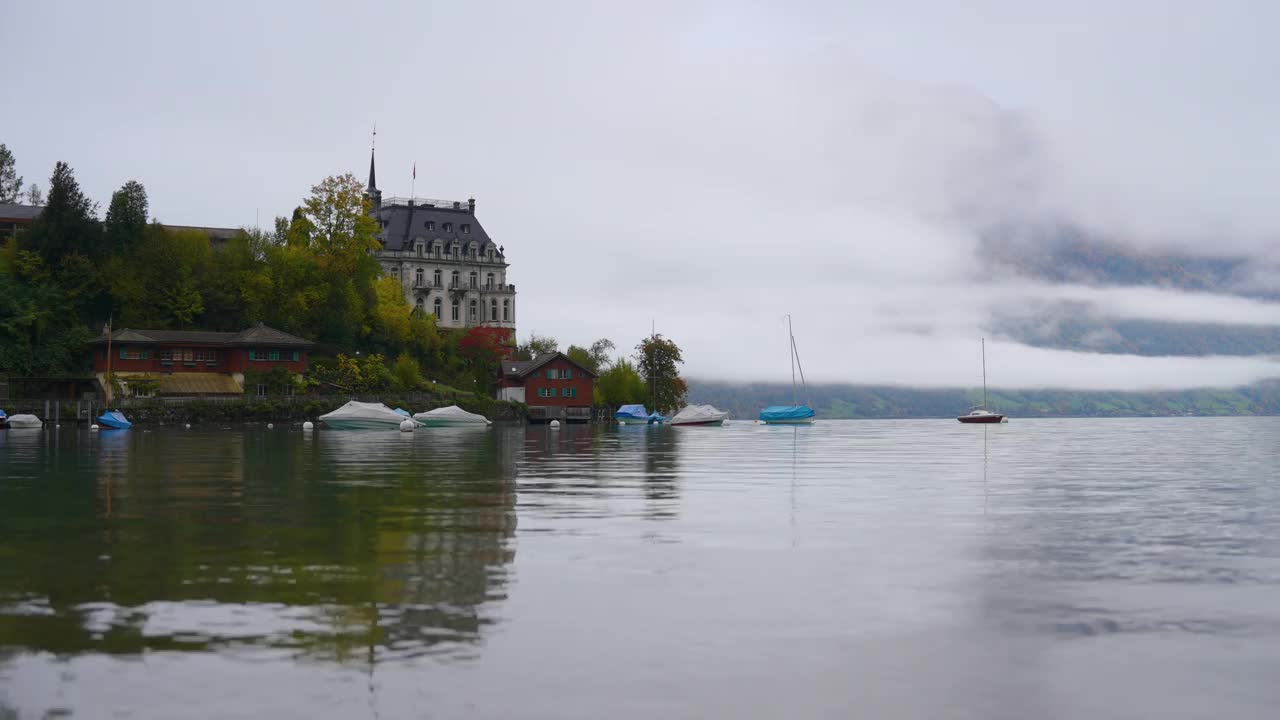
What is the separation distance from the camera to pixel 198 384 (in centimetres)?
12338

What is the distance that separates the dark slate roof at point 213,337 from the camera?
397 ft

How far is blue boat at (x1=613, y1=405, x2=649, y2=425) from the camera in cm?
15650

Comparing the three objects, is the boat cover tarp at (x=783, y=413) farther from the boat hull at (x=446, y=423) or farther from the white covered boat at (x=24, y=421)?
the white covered boat at (x=24, y=421)

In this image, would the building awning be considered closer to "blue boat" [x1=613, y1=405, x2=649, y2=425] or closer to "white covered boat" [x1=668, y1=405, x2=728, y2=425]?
"white covered boat" [x1=668, y1=405, x2=728, y2=425]

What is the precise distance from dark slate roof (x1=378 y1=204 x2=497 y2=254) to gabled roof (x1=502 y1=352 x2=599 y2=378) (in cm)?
3864

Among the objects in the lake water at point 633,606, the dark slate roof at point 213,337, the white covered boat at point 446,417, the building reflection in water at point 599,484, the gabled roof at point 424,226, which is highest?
the gabled roof at point 424,226

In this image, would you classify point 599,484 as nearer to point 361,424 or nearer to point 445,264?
point 361,424

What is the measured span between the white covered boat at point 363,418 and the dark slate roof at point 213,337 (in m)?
24.3

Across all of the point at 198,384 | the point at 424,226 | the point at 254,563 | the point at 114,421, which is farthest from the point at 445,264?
the point at 254,563

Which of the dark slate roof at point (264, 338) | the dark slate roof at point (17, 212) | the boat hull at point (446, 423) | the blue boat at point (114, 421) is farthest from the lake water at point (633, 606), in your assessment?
the dark slate roof at point (17, 212)

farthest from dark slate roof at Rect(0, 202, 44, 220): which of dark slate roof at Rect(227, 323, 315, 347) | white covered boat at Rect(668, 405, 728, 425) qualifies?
white covered boat at Rect(668, 405, 728, 425)

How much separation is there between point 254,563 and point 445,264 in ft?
584

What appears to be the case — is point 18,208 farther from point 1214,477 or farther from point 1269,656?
point 1269,656

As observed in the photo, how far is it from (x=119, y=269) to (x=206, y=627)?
5109 inches
